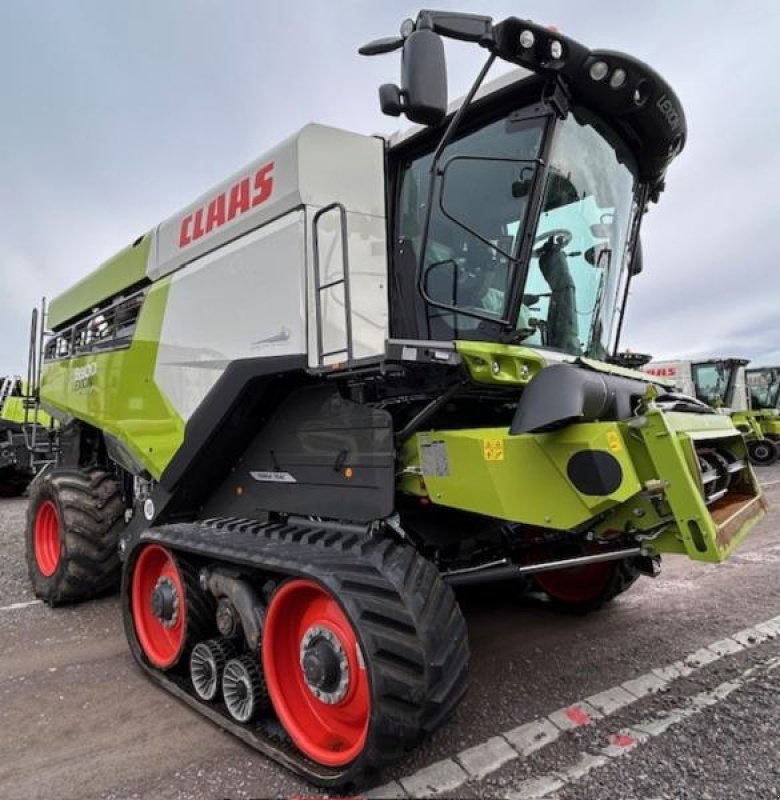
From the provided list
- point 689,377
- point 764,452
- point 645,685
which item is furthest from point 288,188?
point 689,377

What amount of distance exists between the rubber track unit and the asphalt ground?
152 millimetres

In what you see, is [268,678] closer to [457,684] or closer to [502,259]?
[457,684]

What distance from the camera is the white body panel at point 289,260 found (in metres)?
3.03

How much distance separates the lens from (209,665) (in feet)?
10.2

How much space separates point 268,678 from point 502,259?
7.24ft

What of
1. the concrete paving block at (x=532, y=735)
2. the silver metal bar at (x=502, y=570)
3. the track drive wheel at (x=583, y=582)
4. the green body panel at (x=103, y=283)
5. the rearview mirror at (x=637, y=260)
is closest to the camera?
the concrete paving block at (x=532, y=735)

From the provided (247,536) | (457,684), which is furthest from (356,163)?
(457,684)

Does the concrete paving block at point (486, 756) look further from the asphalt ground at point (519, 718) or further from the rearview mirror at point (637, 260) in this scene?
the rearview mirror at point (637, 260)

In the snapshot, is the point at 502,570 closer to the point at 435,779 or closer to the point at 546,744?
the point at 546,744

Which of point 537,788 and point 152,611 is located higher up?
point 152,611

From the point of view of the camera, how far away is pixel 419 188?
131 inches

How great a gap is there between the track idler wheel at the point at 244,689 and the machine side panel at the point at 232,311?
1440mm

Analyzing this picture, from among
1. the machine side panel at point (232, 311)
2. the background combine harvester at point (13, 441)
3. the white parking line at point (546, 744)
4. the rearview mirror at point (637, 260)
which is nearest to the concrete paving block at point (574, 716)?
the white parking line at point (546, 744)

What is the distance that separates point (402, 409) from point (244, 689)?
4.85ft
